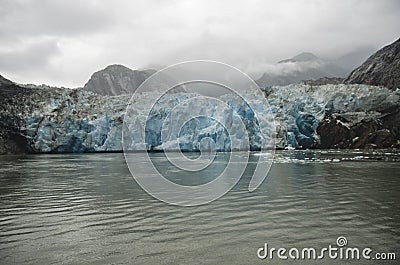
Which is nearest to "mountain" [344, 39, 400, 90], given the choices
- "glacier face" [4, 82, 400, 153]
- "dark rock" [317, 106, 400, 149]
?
"dark rock" [317, 106, 400, 149]

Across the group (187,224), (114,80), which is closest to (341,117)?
(187,224)

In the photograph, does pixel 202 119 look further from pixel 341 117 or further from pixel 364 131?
pixel 364 131

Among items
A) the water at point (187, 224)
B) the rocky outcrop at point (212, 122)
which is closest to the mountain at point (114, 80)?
the rocky outcrop at point (212, 122)

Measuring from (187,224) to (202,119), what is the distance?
5532cm

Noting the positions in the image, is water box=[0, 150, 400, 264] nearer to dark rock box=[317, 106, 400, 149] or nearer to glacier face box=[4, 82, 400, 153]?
glacier face box=[4, 82, 400, 153]

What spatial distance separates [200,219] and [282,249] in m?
4.00

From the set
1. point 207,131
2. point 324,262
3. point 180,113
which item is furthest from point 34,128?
point 324,262

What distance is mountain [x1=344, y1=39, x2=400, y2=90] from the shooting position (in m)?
95.2

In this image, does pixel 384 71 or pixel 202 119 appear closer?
pixel 202 119

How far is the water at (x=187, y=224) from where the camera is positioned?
29.2 feet

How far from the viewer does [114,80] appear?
177m

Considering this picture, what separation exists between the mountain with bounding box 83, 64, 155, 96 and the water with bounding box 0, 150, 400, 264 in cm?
15339

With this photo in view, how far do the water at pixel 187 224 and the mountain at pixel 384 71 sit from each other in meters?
87.1

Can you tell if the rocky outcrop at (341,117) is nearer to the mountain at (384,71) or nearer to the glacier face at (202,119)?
the glacier face at (202,119)
